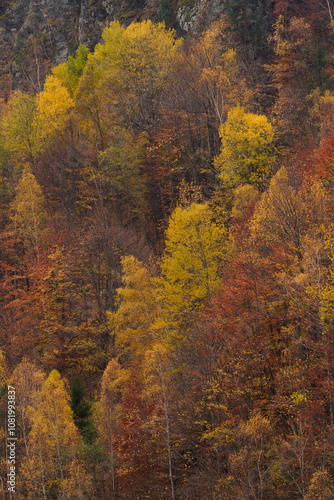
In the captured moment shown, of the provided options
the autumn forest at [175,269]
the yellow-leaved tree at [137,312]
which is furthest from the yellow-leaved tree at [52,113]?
the yellow-leaved tree at [137,312]

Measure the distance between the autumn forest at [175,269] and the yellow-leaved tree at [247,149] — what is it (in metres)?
0.13

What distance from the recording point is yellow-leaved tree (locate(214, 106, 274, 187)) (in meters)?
31.0

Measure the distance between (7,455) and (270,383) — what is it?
1322cm

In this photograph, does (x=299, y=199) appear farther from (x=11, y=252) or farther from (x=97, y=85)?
(x=97, y=85)

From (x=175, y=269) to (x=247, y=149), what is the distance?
10.8 m

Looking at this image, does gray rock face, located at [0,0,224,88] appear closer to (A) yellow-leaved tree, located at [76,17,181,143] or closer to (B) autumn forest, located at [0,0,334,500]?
(B) autumn forest, located at [0,0,334,500]

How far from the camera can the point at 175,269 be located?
25.6 meters

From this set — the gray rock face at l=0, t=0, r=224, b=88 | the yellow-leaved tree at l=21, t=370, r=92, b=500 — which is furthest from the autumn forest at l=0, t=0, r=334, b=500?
the gray rock face at l=0, t=0, r=224, b=88

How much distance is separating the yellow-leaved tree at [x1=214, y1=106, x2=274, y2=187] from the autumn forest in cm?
13

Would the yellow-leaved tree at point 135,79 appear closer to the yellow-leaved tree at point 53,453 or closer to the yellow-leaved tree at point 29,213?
the yellow-leaved tree at point 29,213

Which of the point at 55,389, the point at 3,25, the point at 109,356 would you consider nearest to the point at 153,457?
the point at 55,389

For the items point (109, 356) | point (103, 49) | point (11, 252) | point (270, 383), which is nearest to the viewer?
point (270, 383)

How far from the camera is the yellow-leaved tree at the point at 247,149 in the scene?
3095 cm

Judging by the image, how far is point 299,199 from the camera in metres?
21.1
